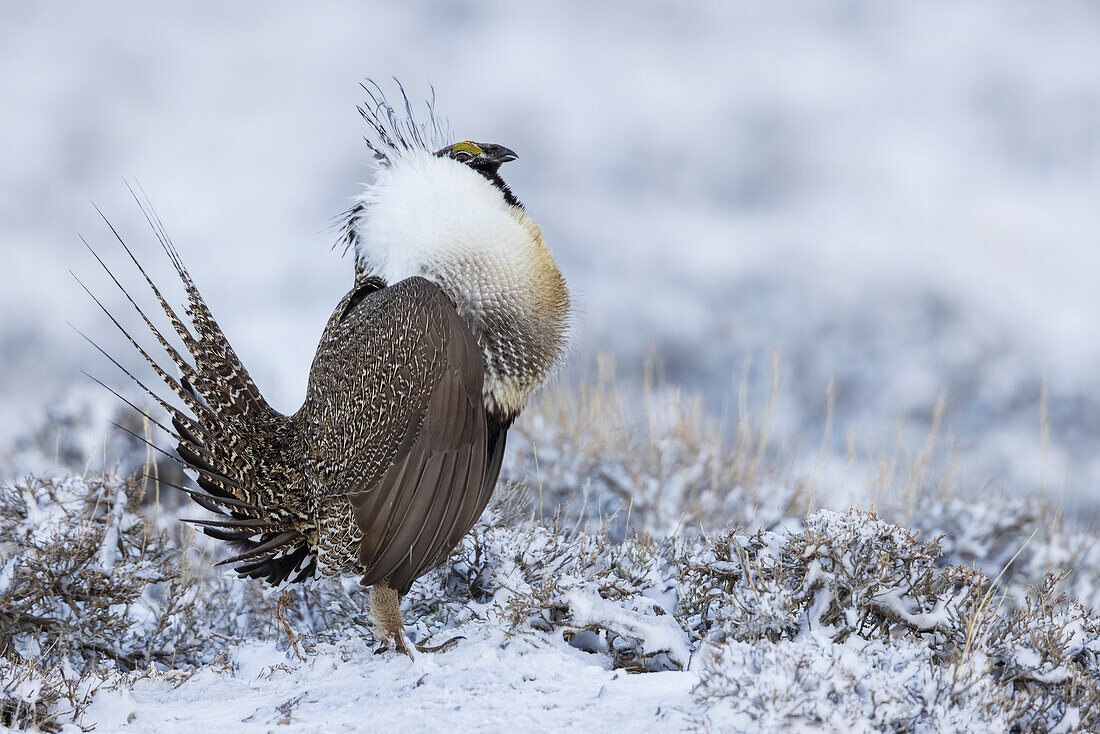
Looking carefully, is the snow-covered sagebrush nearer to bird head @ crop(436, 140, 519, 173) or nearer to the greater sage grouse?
the greater sage grouse

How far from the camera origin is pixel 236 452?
117 inches

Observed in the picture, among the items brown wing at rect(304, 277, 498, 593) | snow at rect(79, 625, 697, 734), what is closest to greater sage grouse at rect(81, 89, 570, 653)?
brown wing at rect(304, 277, 498, 593)

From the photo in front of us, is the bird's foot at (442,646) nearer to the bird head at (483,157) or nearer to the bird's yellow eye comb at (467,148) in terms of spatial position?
the bird head at (483,157)

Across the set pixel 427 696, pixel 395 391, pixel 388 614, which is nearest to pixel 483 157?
pixel 395 391

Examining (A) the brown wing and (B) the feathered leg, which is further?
(B) the feathered leg

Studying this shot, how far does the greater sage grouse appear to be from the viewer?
2.75m

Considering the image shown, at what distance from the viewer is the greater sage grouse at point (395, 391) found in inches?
108

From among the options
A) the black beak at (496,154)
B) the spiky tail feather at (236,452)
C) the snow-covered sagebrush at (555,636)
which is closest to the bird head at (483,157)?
the black beak at (496,154)

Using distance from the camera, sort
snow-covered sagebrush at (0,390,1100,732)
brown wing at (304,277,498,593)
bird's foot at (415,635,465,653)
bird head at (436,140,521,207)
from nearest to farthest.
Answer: snow-covered sagebrush at (0,390,1100,732), brown wing at (304,277,498,593), bird's foot at (415,635,465,653), bird head at (436,140,521,207)

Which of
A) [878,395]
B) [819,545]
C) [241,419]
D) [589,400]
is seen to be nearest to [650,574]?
[819,545]

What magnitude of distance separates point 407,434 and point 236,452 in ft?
1.94

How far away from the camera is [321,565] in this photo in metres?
2.93

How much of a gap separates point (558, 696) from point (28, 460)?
14.9ft

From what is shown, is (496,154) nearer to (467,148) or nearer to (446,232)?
(467,148)
